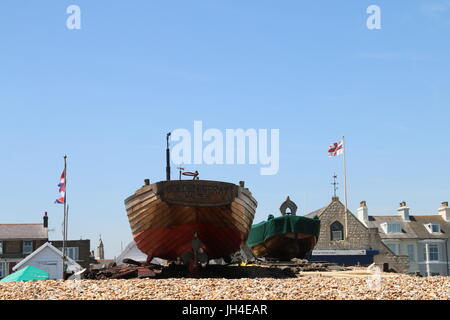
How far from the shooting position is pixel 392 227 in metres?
63.2

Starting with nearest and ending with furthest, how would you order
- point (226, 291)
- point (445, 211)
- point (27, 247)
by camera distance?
1. point (226, 291)
2. point (27, 247)
3. point (445, 211)

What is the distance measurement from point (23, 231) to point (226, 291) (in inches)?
1936

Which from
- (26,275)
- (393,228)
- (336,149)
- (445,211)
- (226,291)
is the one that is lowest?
(26,275)

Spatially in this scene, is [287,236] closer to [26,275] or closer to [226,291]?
[26,275]

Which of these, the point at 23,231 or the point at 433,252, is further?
the point at 433,252

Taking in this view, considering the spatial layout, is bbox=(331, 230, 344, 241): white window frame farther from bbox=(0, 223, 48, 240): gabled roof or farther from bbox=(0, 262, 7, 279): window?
bbox=(0, 262, 7, 279): window

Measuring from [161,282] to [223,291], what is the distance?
9.06 ft

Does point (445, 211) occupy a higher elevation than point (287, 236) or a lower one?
higher

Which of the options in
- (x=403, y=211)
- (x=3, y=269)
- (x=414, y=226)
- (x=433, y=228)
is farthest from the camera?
(x=403, y=211)

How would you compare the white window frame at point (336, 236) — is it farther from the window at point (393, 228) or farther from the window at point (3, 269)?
the window at point (3, 269)

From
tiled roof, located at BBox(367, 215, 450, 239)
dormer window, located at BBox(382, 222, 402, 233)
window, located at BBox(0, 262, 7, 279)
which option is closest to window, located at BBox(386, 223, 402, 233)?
dormer window, located at BBox(382, 222, 402, 233)

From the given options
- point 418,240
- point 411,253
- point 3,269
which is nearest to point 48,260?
point 3,269

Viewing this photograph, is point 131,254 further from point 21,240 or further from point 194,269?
point 194,269
